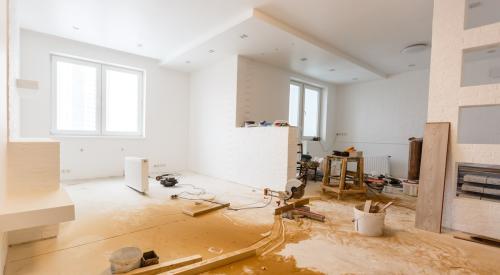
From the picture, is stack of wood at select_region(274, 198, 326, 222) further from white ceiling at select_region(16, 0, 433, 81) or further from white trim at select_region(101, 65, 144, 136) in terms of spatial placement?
white trim at select_region(101, 65, 144, 136)

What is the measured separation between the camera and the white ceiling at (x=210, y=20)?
3.55 meters

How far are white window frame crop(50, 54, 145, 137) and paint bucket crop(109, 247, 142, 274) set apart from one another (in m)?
4.71

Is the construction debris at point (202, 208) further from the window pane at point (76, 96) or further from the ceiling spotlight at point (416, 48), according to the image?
the ceiling spotlight at point (416, 48)

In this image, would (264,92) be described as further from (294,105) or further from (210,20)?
(210,20)

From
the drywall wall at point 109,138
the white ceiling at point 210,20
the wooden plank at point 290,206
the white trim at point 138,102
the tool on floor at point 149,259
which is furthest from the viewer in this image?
the white trim at point 138,102

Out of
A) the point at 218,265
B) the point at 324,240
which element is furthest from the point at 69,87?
the point at 324,240

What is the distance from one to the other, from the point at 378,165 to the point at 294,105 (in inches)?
121

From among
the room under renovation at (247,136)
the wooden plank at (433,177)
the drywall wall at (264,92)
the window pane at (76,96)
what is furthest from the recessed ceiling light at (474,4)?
the window pane at (76,96)

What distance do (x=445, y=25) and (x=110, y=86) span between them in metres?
6.58

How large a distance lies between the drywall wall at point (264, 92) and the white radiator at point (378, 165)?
4.70 ft

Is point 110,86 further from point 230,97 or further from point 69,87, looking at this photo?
point 230,97

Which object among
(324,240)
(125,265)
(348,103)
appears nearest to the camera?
(125,265)

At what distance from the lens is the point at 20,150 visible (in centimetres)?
218

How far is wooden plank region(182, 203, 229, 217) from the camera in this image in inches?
121
